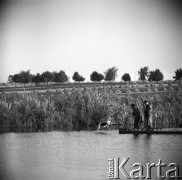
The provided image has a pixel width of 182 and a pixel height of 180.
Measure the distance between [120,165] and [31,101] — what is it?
1535 centimetres

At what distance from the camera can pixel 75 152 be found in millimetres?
22734

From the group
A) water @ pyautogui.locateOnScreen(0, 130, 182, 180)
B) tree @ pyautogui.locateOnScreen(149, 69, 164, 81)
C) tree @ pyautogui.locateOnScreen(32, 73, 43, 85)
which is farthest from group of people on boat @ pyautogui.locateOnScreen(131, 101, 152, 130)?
tree @ pyautogui.locateOnScreen(32, 73, 43, 85)

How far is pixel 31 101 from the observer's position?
33.1 m

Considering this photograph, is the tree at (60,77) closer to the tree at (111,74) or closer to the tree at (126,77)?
the tree at (111,74)

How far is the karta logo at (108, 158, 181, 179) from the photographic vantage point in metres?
16.8

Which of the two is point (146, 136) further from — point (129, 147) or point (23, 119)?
A: point (23, 119)

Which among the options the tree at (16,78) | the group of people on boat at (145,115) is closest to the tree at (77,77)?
the tree at (16,78)

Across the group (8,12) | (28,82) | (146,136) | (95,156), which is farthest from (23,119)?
(28,82)

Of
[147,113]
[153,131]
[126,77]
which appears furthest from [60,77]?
[153,131]

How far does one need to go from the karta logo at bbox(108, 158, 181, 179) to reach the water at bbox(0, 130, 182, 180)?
0.74ft

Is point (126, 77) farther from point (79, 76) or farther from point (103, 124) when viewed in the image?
point (103, 124)

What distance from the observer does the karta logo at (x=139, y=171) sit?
16.8 metres

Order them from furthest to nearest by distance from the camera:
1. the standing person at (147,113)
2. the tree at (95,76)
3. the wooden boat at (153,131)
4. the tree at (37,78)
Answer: the tree at (37,78) < the tree at (95,76) < the standing person at (147,113) < the wooden boat at (153,131)

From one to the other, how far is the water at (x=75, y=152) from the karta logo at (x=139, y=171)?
0.23 m
